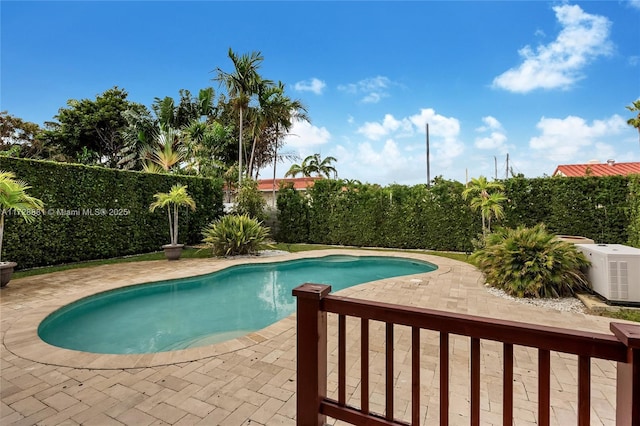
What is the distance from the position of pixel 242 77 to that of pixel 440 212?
10509 mm

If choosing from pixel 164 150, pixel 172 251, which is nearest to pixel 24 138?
pixel 164 150

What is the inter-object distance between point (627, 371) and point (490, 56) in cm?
1214

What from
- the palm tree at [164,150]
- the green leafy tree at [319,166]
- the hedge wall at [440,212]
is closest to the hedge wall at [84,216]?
the palm tree at [164,150]

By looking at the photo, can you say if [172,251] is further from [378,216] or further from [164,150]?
[164,150]

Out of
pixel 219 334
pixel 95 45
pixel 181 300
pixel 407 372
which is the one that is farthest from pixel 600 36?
pixel 95 45

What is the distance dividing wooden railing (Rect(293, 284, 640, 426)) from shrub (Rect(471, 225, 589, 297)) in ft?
14.8

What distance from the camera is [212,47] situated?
1363 cm

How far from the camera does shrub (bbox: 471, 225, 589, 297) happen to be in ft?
16.6

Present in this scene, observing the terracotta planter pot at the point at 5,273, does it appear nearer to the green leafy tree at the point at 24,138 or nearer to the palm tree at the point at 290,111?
the palm tree at the point at 290,111

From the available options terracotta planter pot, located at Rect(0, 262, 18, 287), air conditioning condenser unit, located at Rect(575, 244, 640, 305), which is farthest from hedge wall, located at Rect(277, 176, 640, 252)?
terracotta planter pot, located at Rect(0, 262, 18, 287)

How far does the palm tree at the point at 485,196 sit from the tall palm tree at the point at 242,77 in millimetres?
9449

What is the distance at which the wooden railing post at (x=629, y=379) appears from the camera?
112 centimetres

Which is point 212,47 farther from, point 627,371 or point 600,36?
point 627,371

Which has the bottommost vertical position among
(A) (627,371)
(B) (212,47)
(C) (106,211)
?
(A) (627,371)
